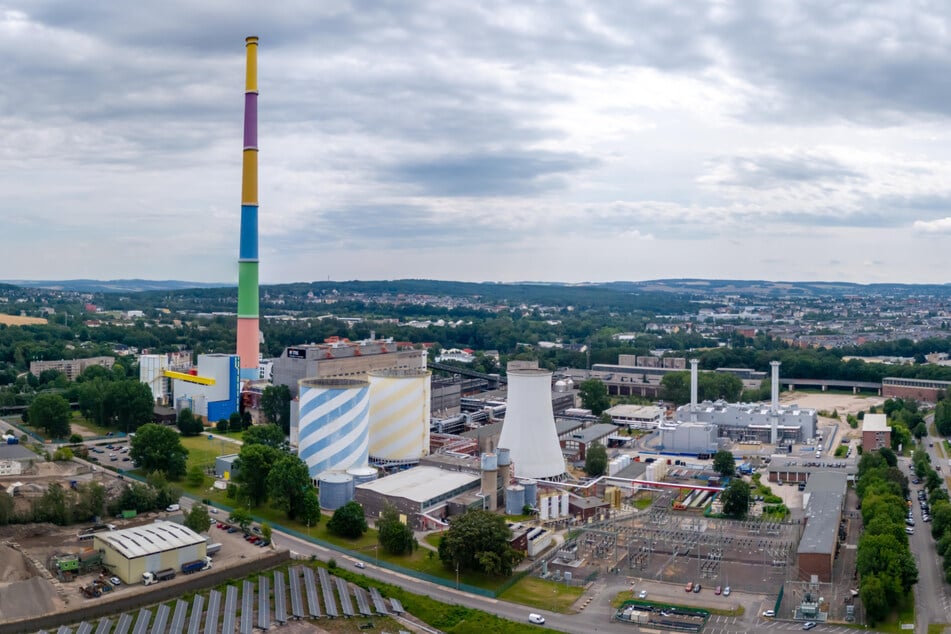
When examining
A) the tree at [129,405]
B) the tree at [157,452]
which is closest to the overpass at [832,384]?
the tree at [129,405]

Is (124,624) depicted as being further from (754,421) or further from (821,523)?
(754,421)

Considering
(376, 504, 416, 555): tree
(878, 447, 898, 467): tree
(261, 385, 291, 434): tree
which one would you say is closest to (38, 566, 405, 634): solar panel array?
(376, 504, 416, 555): tree

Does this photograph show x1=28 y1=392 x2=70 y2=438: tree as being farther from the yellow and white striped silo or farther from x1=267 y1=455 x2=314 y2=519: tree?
x1=267 y1=455 x2=314 y2=519: tree

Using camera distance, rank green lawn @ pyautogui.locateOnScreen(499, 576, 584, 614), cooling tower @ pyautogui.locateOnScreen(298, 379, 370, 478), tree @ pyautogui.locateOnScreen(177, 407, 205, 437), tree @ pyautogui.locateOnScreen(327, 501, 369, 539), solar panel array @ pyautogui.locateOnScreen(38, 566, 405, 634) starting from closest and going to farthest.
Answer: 1. solar panel array @ pyautogui.locateOnScreen(38, 566, 405, 634)
2. green lawn @ pyautogui.locateOnScreen(499, 576, 584, 614)
3. tree @ pyautogui.locateOnScreen(327, 501, 369, 539)
4. cooling tower @ pyautogui.locateOnScreen(298, 379, 370, 478)
5. tree @ pyautogui.locateOnScreen(177, 407, 205, 437)

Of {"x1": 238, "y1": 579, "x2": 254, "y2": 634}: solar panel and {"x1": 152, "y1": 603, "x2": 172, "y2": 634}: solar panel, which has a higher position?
{"x1": 238, "y1": 579, "x2": 254, "y2": 634}: solar panel

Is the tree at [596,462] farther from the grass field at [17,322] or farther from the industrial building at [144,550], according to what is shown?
the grass field at [17,322]

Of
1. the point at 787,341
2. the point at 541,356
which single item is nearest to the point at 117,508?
the point at 541,356

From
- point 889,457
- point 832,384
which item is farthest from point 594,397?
point 832,384
